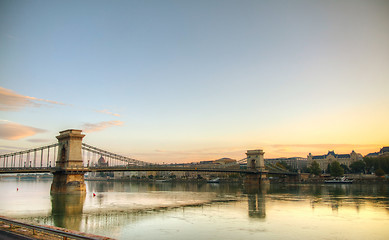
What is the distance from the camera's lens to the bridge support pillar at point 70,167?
179 feet

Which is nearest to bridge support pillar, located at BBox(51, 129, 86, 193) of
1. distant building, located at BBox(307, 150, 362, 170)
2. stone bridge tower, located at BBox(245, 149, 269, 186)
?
stone bridge tower, located at BBox(245, 149, 269, 186)

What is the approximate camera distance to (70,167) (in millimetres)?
54875

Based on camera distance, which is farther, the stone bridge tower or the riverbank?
the stone bridge tower

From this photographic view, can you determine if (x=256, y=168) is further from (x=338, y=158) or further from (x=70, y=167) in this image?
(x=338, y=158)

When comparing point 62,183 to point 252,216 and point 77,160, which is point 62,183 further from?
point 252,216

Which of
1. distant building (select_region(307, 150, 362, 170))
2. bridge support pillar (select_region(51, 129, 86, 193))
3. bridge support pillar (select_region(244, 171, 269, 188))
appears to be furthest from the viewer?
distant building (select_region(307, 150, 362, 170))

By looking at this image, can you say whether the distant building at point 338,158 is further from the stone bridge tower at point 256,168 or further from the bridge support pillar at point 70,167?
the bridge support pillar at point 70,167

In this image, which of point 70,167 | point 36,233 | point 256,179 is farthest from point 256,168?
point 36,233

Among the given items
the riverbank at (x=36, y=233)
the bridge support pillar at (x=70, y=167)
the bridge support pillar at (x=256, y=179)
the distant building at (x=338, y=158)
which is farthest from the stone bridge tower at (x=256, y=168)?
the riverbank at (x=36, y=233)

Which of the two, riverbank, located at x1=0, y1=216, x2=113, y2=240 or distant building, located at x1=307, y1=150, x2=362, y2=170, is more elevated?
distant building, located at x1=307, y1=150, x2=362, y2=170

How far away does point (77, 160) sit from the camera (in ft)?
184

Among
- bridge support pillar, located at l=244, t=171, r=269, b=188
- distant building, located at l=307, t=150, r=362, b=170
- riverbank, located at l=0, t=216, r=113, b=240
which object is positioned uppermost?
distant building, located at l=307, t=150, r=362, b=170

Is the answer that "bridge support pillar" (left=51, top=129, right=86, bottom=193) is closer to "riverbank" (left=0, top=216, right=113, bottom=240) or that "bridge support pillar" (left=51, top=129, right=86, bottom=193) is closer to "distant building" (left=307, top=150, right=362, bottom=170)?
"riverbank" (left=0, top=216, right=113, bottom=240)

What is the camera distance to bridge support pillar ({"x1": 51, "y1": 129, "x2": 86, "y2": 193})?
5459cm
